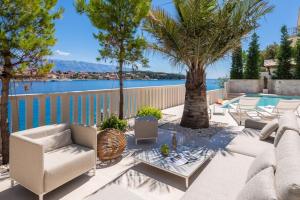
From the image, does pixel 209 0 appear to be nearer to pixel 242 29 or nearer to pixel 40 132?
pixel 242 29

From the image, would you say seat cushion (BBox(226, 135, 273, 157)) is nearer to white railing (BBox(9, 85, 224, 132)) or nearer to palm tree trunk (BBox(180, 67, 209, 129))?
palm tree trunk (BBox(180, 67, 209, 129))

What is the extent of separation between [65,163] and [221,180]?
212cm

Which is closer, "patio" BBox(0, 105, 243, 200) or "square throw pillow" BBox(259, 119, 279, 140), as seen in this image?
"patio" BBox(0, 105, 243, 200)

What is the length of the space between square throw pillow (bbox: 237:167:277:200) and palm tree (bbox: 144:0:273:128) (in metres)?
4.41

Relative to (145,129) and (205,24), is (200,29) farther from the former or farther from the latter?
(145,129)

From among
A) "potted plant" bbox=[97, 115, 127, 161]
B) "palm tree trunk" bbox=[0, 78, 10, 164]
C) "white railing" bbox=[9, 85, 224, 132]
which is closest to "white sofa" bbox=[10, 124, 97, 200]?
"potted plant" bbox=[97, 115, 127, 161]

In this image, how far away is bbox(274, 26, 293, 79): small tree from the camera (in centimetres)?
1934

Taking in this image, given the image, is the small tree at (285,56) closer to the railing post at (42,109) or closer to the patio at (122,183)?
the patio at (122,183)

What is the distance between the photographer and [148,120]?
4.89 meters

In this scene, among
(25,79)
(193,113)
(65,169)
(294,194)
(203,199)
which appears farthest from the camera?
(193,113)

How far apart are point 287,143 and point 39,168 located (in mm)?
3071

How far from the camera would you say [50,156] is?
2.99 metres

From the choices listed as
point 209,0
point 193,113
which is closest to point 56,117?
point 193,113

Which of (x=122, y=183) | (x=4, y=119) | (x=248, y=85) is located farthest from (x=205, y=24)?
(x=248, y=85)
